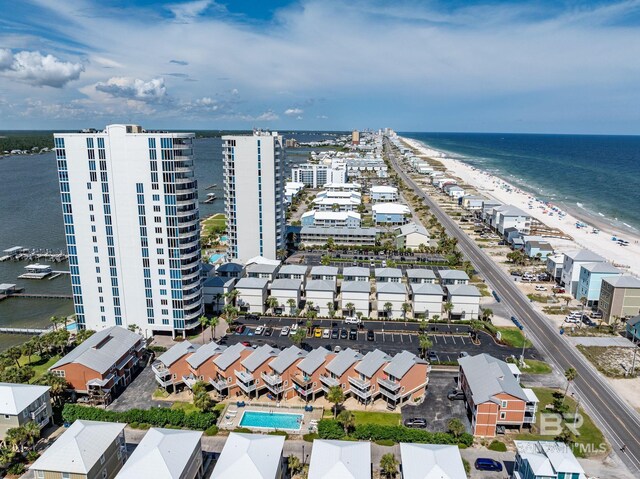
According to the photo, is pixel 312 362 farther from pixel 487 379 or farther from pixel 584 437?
pixel 584 437

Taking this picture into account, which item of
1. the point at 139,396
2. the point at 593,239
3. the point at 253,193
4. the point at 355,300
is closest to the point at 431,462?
the point at 139,396

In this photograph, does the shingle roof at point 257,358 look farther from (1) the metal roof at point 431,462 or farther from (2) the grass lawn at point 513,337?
(2) the grass lawn at point 513,337

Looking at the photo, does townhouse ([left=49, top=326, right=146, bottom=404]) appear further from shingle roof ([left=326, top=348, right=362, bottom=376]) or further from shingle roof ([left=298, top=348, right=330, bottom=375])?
shingle roof ([left=326, top=348, right=362, bottom=376])

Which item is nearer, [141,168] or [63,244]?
[141,168]

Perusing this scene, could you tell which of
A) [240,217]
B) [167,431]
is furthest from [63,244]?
[167,431]

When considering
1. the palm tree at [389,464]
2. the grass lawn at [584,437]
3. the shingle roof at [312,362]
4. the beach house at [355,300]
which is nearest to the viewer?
the palm tree at [389,464]

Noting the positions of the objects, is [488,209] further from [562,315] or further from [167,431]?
[167,431]

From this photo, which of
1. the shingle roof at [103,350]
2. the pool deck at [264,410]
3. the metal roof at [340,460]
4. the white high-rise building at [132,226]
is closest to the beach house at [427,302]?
the pool deck at [264,410]
